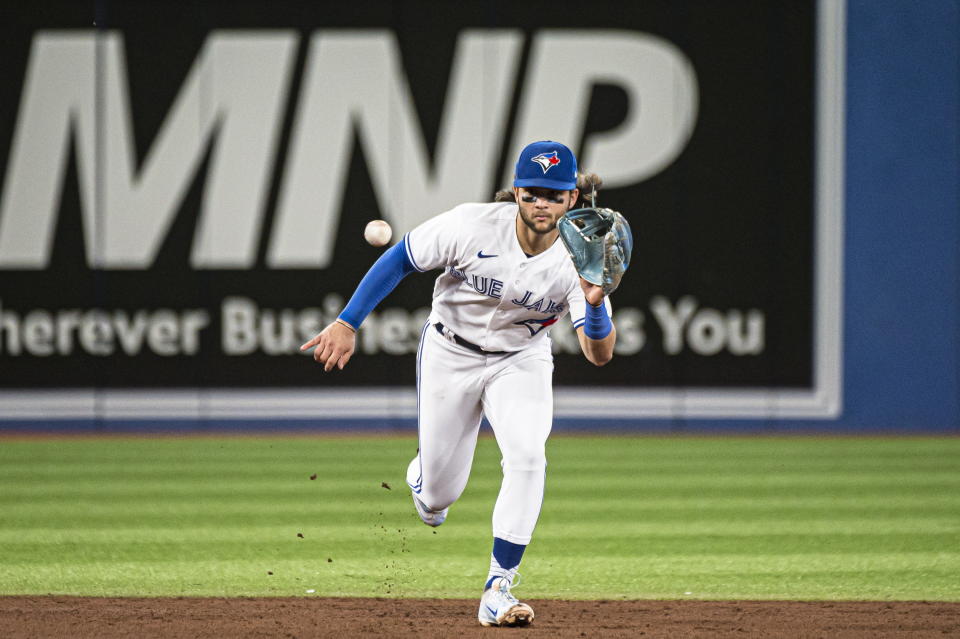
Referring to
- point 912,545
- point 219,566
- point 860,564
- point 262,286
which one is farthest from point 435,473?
point 262,286

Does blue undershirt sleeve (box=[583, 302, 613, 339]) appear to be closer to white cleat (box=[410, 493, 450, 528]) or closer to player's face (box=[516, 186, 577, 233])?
player's face (box=[516, 186, 577, 233])

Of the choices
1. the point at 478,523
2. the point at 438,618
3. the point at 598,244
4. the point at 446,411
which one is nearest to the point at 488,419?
the point at 446,411

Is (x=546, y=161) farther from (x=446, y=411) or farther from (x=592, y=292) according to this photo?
(x=446, y=411)

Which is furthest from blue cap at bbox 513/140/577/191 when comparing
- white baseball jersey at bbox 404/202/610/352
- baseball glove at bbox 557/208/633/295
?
white baseball jersey at bbox 404/202/610/352

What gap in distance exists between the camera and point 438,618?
15.7ft

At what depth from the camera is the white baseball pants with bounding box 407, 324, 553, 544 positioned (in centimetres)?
464

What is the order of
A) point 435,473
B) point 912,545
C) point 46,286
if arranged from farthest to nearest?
point 46,286, point 912,545, point 435,473

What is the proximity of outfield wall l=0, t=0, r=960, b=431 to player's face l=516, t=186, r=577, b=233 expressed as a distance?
309 inches

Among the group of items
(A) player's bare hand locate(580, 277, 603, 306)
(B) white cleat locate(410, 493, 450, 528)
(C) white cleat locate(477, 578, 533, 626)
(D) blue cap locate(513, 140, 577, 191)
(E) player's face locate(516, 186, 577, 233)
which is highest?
(D) blue cap locate(513, 140, 577, 191)

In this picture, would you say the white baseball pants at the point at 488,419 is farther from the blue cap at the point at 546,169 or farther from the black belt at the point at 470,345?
the blue cap at the point at 546,169

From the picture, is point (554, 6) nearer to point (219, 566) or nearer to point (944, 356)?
point (944, 356)

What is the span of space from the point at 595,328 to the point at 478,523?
3.07 meters

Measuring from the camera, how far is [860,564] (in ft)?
20.0

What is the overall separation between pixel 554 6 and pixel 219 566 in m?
8.15
